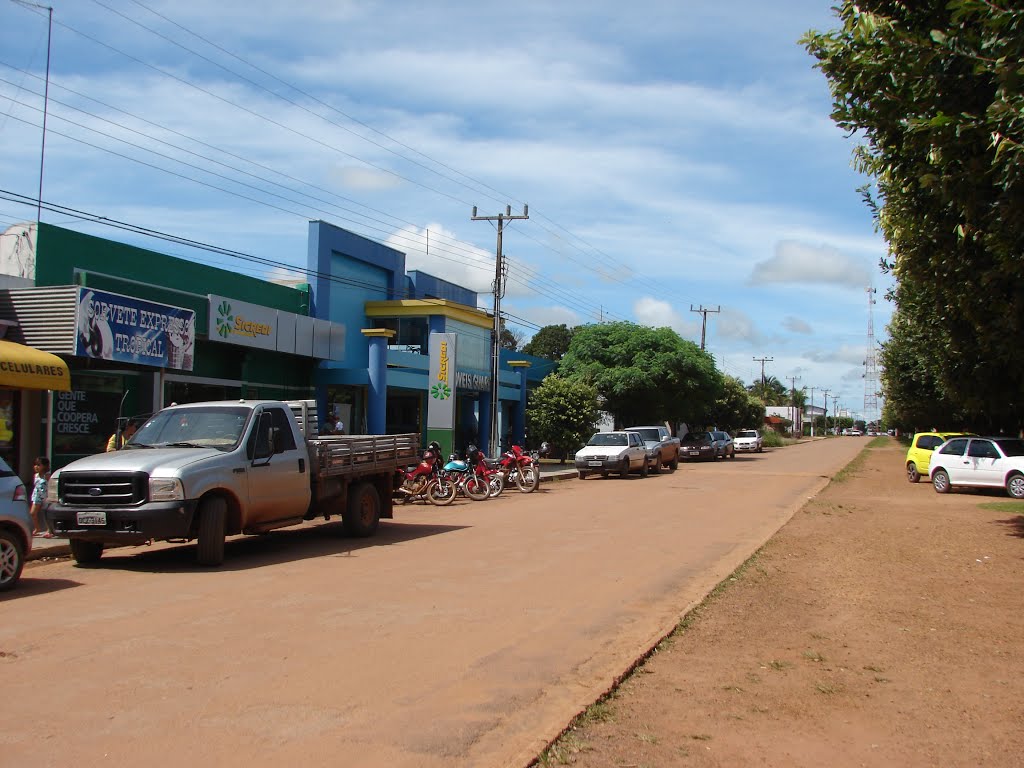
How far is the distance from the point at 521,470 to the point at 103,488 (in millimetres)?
15126

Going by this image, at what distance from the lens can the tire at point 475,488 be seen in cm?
2131

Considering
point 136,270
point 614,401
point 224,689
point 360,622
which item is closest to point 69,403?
point 136,270

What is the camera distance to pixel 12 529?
9.04m

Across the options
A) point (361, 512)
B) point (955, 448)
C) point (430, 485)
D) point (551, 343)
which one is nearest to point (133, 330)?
point (430, 485)

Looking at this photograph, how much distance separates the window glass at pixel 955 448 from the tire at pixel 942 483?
1.77ft

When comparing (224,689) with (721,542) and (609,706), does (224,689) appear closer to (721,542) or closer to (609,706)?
(609,706)

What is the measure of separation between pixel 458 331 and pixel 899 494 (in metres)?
15.7

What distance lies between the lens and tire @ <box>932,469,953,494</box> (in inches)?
947

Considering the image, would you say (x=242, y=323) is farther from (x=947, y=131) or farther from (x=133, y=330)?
(x=947, y=131)

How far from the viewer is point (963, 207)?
922cm

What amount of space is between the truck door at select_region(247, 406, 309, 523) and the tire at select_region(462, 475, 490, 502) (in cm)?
912

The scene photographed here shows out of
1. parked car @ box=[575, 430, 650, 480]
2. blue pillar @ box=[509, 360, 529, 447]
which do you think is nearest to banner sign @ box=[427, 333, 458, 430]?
parked car @ box=[575, 430, 650, 480]

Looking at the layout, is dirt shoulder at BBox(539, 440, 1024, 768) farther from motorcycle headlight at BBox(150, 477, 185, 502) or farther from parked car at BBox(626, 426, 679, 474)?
parked car at BBox(626, 426, 679, 474)

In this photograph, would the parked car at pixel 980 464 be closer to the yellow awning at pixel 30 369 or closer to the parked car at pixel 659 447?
the parked car at pixel 659 447
